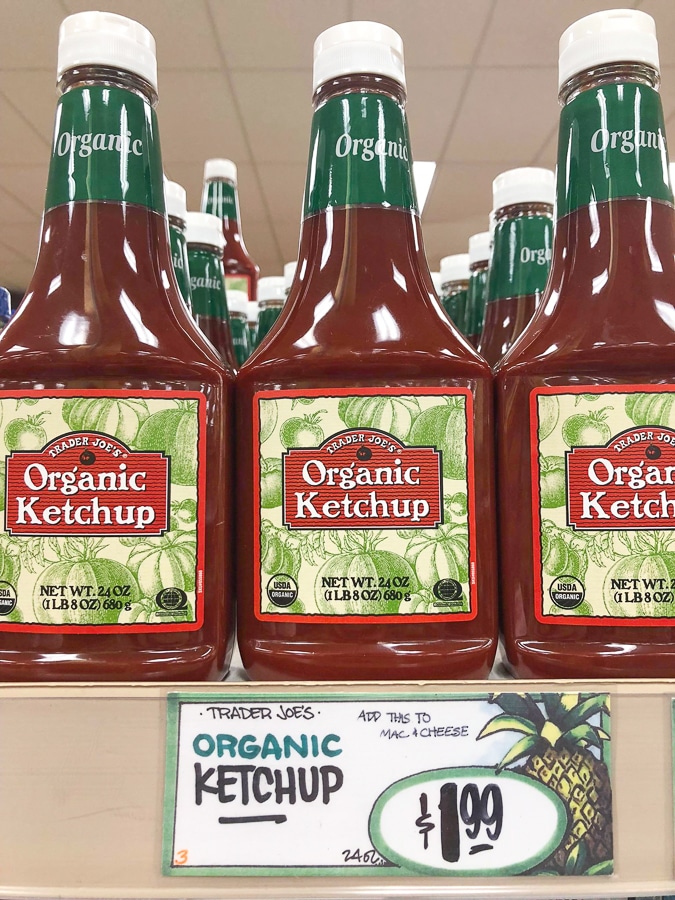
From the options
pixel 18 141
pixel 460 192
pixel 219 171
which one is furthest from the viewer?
pixel 460 192

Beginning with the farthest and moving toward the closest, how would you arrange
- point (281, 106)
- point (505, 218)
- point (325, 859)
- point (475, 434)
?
point (281, 106) → point (505, 218) → point (475, 434) → point (325, 859)

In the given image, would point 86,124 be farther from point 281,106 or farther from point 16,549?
point 281,106

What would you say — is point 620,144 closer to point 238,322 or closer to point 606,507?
point 606,507

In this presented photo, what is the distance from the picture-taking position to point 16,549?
0.55 m

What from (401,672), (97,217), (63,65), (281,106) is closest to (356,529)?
(401,672)

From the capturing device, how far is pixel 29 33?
2508 mm

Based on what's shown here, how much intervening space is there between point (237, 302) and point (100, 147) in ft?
1.59

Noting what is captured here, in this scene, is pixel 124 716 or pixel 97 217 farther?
pixel 97 217

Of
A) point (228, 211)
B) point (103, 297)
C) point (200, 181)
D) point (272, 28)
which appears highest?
point (200, 181)

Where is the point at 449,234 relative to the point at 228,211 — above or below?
above

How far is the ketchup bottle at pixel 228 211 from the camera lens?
1.21 m

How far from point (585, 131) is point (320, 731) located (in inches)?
21.5

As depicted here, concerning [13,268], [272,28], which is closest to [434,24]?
[272,28]

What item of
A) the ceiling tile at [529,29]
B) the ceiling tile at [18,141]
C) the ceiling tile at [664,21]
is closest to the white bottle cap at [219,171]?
the ceiling tile at [529,29]
